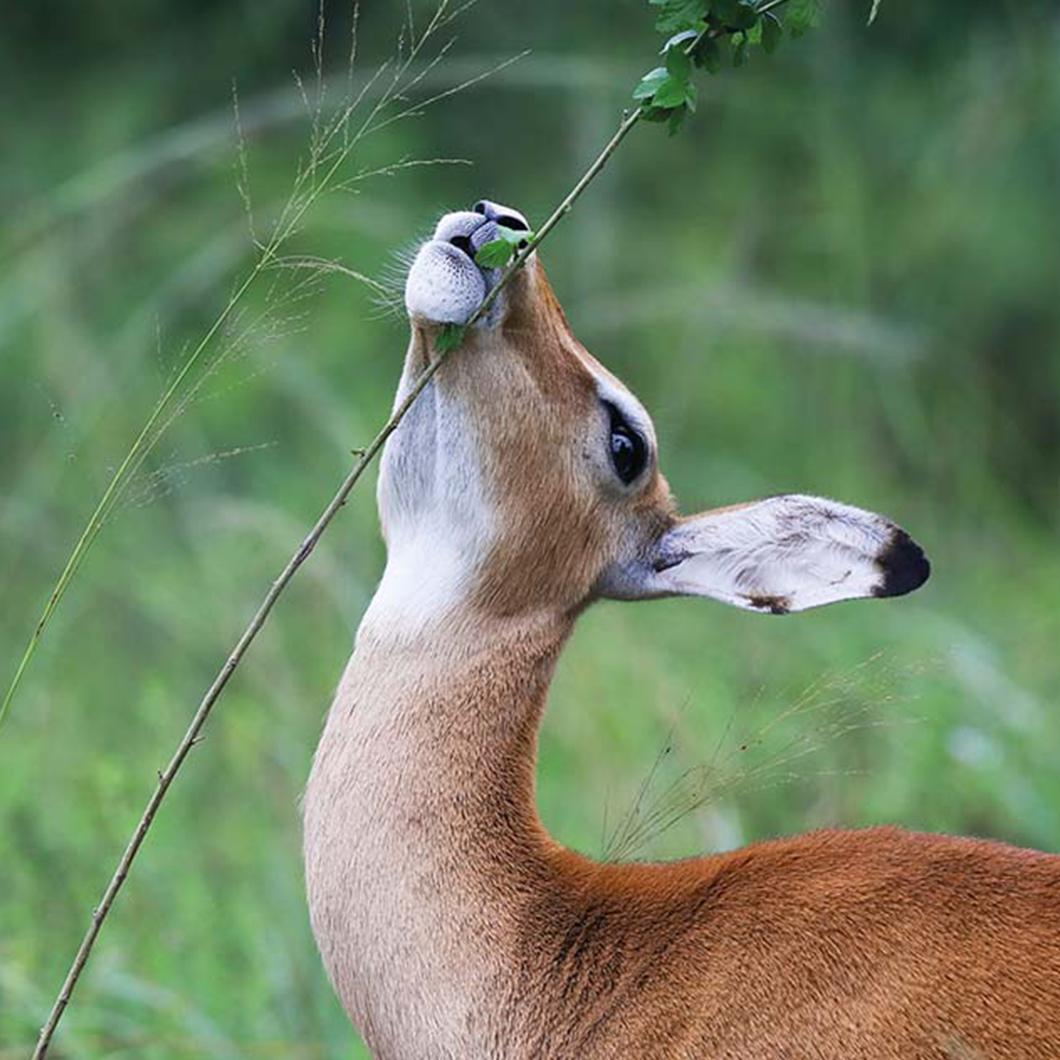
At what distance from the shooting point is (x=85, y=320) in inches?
335

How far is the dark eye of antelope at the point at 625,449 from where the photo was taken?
3.65 metres

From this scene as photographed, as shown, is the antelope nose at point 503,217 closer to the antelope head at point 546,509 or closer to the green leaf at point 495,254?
the antelope head at point 546,509

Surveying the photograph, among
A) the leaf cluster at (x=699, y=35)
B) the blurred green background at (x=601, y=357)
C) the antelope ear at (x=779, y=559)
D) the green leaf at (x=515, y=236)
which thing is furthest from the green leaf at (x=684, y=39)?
the antelope ear at (x=779, y=559)

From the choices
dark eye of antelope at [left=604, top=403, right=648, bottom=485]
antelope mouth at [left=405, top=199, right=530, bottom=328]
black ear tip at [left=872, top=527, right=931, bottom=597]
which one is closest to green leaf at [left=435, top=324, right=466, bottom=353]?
antelope mouth at [left=405, top=199, right=530, bottom=328]

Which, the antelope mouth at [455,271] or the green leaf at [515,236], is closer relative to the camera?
the green leaf at [515,236]

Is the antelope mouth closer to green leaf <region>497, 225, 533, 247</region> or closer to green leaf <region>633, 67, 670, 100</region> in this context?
green leaf <region>497, 225, 533, 247</region>

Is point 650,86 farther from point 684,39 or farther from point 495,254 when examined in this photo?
point 495,254

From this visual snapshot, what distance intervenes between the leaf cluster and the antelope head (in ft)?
1.34

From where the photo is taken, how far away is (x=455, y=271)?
337 cm

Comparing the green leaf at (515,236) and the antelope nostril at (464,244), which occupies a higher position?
the green leaf at (515,236)

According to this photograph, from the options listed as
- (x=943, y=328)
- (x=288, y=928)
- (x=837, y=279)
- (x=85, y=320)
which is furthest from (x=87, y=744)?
(x=943, y=328)

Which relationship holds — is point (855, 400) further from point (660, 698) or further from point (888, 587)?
point (888, 587)

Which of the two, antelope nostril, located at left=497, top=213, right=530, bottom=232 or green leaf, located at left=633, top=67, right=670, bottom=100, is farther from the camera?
antelope nostril, located at left=497, top=213, right=530, bottom=232

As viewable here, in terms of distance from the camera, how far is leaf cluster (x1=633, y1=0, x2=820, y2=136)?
305 cm
